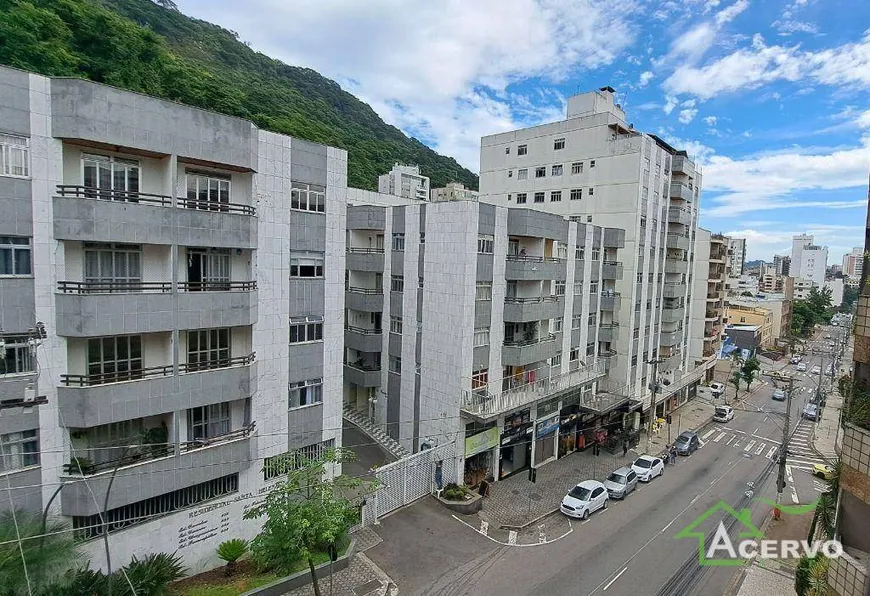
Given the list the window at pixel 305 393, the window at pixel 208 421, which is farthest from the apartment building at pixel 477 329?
the window at pixel 208 421

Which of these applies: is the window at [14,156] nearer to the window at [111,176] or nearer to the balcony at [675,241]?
the window at [111,176]

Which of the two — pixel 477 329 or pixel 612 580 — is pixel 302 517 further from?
pixel 477 329

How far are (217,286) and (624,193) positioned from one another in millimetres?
29000

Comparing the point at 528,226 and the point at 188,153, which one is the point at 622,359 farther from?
the point at 188,153

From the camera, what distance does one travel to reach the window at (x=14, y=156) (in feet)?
38.6

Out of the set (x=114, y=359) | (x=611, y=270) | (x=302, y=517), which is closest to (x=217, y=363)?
(x=114, y=359)

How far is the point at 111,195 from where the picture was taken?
13461mm

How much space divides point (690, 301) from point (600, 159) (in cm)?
2080

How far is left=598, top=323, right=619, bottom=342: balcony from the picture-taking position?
33844mm

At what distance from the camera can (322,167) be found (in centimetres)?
1811

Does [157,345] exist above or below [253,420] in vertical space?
above

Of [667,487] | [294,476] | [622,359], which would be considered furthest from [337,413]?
[622,359]

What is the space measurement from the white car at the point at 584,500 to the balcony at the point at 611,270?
596 inches

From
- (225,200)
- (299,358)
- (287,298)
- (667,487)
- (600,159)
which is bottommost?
(667,487)
